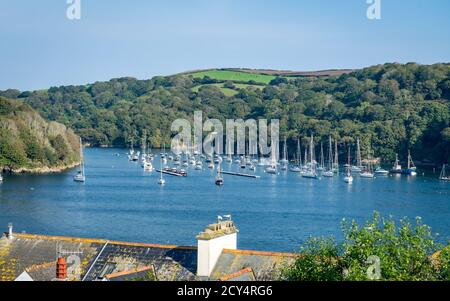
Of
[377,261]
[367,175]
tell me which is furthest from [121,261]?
[367,175]

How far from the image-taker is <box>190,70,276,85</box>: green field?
17000cm

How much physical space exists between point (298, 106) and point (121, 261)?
116570 mm

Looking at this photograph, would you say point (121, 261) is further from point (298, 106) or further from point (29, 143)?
point (298, 106)

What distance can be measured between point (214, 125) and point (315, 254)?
395 ft

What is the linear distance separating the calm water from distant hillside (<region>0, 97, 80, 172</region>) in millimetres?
3020

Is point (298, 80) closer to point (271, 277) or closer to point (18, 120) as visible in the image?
point (18, 120)

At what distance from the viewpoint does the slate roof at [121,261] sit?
16250 millimetres

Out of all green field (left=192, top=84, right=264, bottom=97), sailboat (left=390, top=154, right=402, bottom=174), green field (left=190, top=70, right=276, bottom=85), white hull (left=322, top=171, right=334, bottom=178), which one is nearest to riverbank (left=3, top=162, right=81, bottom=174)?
white hull (left=322, top=171, right=334, bottom=178)

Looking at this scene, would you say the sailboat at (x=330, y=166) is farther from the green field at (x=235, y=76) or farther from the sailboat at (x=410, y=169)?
the green field at (x=235, y=76)

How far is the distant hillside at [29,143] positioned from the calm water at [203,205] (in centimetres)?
302

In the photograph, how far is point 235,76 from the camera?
17312 centimetres

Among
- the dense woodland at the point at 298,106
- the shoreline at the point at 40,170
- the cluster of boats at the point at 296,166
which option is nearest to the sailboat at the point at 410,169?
the cluster of boats at the point at 296,166
